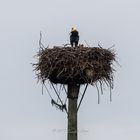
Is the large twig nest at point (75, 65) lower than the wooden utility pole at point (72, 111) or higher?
higher

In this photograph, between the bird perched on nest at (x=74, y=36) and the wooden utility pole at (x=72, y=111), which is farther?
the bird perched on nest at (x=74, y=36)

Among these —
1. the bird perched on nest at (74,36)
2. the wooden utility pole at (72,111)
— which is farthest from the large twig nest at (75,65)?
the bird perched on nest at (74,36)

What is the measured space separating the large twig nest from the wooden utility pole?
0.50 ft

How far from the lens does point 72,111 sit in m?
11.3

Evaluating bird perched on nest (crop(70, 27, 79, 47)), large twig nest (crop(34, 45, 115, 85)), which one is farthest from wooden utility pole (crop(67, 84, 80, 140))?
bird perched on nest (crop(70, 27, 79, 47))

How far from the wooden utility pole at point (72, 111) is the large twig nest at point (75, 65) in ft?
0.50

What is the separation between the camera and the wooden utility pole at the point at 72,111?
11.1 m

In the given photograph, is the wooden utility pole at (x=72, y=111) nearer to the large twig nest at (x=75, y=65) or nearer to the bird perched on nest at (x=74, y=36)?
the large twig nest at (x=75, y=65)

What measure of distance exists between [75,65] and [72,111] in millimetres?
985

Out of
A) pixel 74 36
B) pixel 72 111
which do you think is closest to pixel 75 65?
pixel 72 111

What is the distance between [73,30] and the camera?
44.4 feet

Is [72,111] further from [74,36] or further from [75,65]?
[74,36]

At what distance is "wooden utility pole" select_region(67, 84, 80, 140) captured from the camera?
36.5 feet

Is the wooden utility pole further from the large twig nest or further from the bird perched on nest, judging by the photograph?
the bird perched on nest
